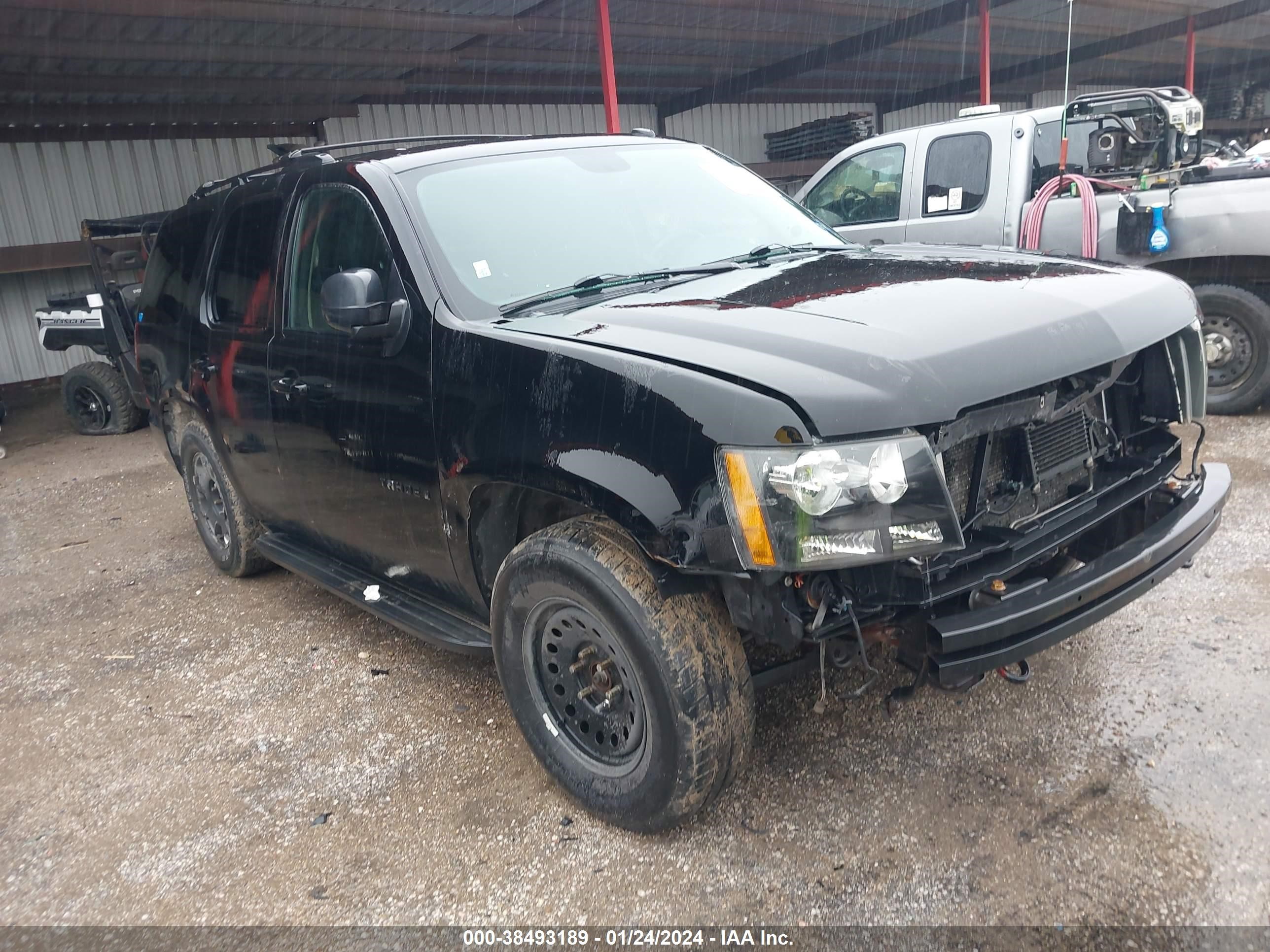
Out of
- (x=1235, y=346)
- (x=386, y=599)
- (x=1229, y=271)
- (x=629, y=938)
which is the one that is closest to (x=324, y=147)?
(x=386, y=599)

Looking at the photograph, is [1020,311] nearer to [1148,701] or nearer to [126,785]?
[1148,701]

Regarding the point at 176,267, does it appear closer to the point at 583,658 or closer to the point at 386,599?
the point at 386,599

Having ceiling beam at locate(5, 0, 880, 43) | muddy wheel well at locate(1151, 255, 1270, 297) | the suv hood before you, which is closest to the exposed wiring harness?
muddy wheel well at locate(1151, 255, 1270, 297)

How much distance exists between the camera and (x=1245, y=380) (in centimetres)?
610

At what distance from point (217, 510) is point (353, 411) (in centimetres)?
208

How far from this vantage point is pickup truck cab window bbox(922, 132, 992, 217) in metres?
6.58

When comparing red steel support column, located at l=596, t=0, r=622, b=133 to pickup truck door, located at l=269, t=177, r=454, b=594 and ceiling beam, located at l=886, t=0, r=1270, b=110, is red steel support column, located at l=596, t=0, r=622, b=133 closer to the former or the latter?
pickup truck door, located at l=269, t=177, r=454, b=594

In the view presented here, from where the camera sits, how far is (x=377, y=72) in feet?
42.0

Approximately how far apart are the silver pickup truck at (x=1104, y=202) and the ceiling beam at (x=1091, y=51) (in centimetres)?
1435

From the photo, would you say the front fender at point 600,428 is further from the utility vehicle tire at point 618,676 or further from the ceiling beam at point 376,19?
the ceiling beam at point 376,19

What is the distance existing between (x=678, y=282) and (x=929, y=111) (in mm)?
23182

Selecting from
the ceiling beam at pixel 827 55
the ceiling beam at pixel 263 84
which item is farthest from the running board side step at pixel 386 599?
the ceiling beam at pixel 827 55

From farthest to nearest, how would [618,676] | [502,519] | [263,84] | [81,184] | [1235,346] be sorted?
[81,184], [263,84], [1235,346], [502,519], [618,676]

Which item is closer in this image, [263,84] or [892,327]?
[892,327]
